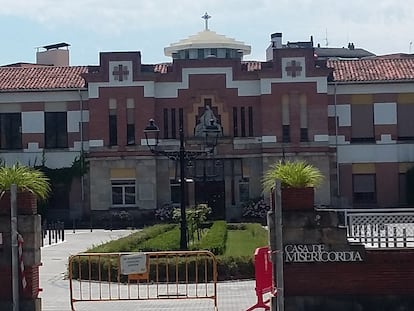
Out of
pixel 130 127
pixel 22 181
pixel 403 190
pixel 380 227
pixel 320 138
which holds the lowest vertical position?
→ pixel 403 190

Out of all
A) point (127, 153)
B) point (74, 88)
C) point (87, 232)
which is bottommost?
point (87, 232)

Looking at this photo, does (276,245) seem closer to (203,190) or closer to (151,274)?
(151,274)

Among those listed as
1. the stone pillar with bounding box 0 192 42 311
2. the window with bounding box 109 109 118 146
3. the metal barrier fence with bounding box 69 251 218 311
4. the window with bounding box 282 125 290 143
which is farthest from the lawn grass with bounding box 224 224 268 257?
the window with bounding box 109 109 118 146

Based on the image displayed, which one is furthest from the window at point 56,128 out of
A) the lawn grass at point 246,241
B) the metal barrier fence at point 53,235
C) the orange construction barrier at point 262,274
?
the orange construction barrier at point 262,274

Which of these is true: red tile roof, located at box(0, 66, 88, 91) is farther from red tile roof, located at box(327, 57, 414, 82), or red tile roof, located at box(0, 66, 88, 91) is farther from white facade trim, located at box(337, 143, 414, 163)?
white facade trim, located at box(337, 143, 414, 163)

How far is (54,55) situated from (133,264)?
171ft

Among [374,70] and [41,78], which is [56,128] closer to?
[41,78]

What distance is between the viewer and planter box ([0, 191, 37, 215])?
15750mm

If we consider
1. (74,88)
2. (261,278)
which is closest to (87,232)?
(74,88)

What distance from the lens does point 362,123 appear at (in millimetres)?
50000

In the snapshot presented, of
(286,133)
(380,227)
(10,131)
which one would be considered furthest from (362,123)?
(380,227)

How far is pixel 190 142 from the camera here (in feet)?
164

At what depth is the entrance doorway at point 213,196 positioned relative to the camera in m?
50.2

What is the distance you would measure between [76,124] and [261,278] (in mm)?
36883
